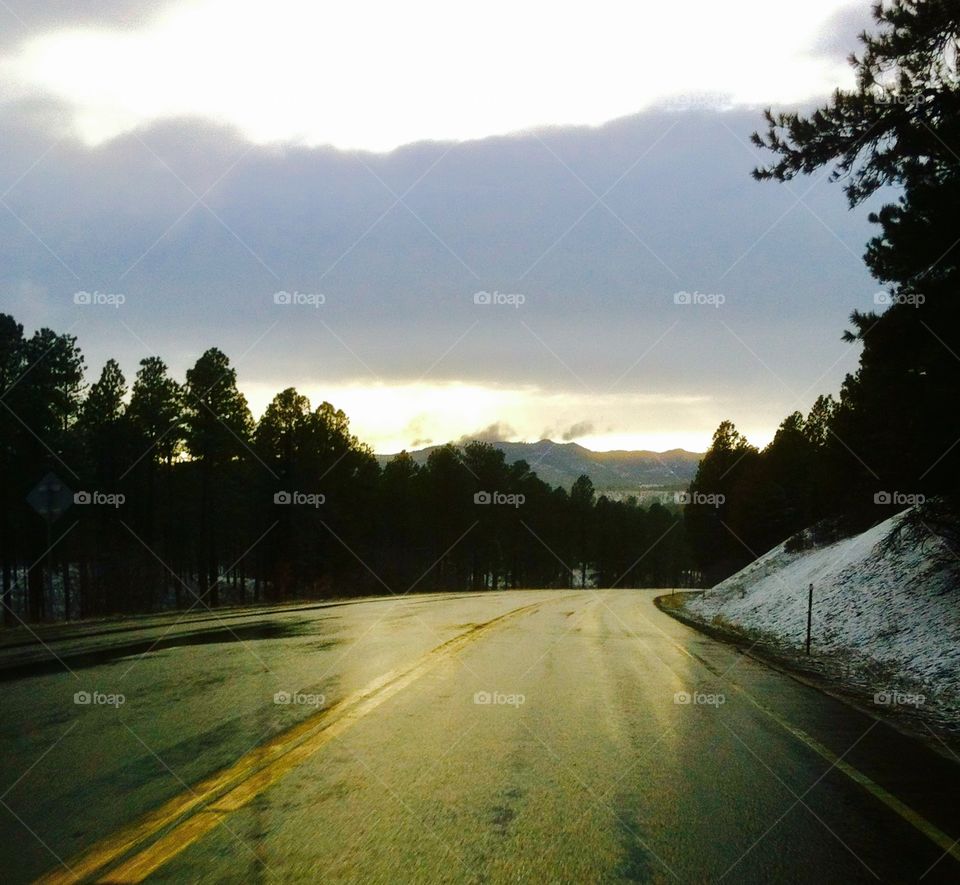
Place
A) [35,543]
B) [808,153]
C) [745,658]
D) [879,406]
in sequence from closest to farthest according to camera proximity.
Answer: [808,153]
[745,658]
[879,406]
[35,543]

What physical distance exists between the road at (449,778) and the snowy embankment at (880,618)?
2.42 metres

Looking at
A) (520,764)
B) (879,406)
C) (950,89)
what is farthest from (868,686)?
(950,89)

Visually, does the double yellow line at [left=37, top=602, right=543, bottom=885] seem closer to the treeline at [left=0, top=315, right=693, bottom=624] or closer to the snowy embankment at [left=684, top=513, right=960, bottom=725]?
the snowy embankment at [left=684, top=513, right=960, bottom=725]

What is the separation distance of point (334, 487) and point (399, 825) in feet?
191

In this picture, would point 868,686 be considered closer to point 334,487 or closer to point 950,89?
point 950,89

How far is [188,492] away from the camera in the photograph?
68375mm

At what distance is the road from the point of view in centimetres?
468

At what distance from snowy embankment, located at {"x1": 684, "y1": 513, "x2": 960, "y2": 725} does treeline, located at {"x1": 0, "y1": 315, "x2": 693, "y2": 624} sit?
1592cm

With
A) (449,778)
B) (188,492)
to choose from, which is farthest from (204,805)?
(188,492)

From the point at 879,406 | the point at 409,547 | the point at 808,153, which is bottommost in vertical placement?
the point at 409,547

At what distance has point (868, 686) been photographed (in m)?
12.4

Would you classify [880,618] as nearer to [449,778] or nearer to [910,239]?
[910,239]

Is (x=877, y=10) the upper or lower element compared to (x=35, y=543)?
upper

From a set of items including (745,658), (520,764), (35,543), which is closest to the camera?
(520,764)
